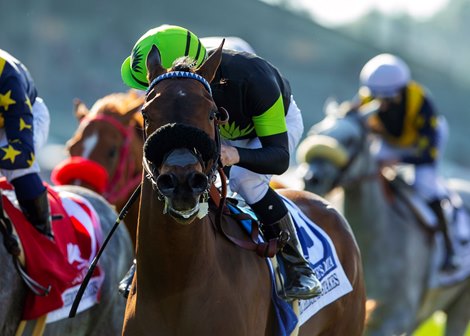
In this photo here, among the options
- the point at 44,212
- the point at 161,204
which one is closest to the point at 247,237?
the point at 161,204

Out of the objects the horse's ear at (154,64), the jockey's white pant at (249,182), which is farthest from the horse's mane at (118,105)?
the horse's ear at (154,64)

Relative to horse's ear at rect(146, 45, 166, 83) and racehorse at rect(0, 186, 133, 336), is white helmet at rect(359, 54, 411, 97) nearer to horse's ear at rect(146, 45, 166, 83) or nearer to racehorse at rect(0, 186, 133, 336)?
racehorse at rect(0, 186, 133, 336)

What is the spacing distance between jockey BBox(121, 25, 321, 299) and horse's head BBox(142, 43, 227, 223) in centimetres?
24

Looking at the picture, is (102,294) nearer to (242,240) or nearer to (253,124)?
(242,240)

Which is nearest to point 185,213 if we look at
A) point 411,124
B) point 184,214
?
point 184,214

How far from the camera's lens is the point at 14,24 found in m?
29.7

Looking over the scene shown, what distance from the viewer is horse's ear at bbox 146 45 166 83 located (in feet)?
15.6

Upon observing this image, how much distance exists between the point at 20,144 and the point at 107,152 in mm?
2445

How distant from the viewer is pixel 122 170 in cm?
839

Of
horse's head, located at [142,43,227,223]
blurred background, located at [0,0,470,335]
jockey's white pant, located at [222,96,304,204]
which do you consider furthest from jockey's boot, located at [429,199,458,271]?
blurred background, located at [0,0,470,335]

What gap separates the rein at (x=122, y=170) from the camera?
8.32 m

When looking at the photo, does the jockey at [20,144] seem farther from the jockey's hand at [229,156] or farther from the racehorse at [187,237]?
the jockey's hand at [229,156]

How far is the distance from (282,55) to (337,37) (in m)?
2.57

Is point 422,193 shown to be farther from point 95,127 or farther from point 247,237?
point 247,237
